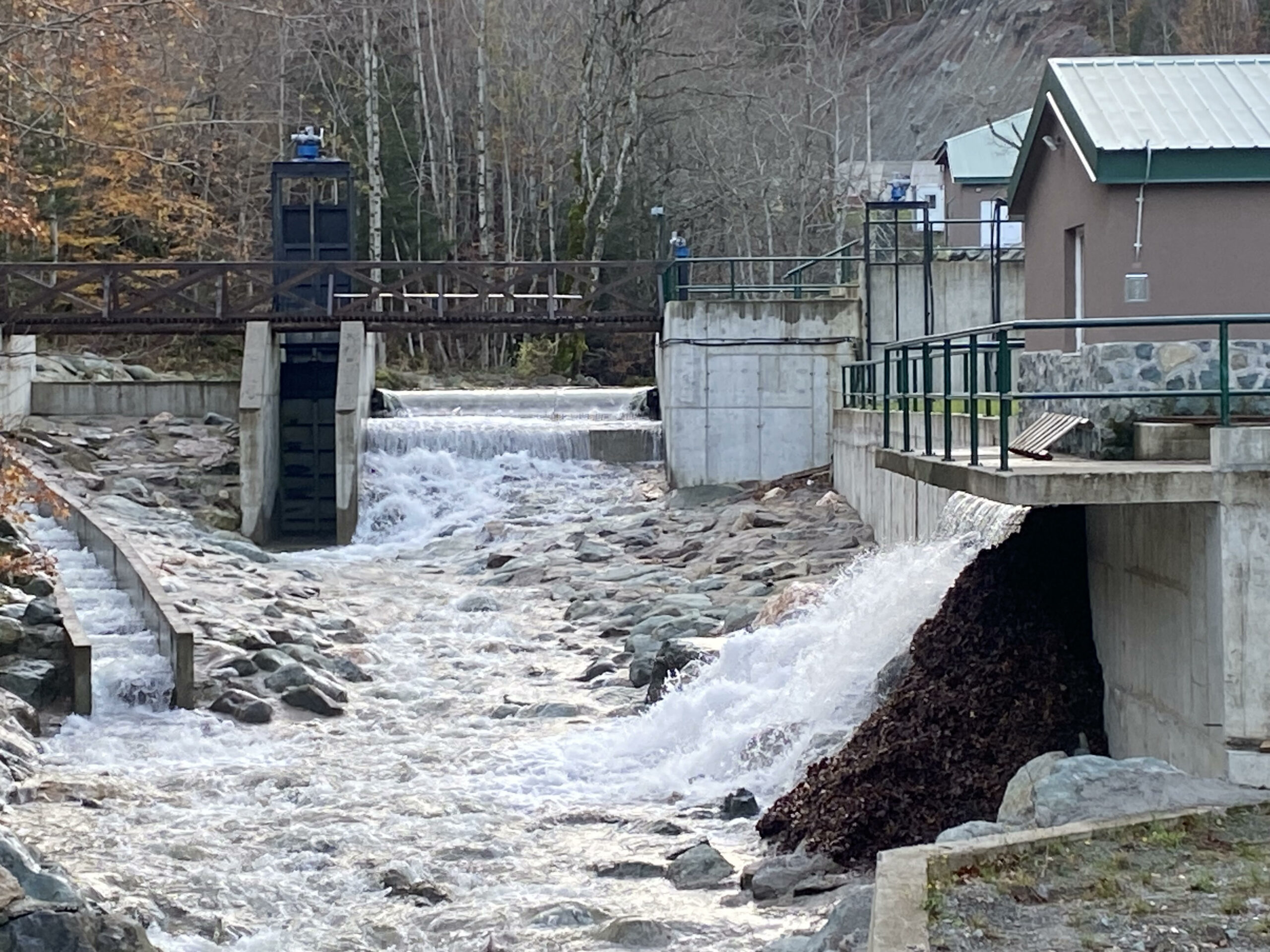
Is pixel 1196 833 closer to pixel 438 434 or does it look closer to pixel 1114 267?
pixel 1114 267

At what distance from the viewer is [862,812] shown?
32.2 feet

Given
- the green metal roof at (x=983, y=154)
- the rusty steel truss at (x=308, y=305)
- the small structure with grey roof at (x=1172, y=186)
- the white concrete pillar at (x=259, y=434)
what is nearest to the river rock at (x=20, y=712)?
the small structure with grey roof at (x=1172, y=186)

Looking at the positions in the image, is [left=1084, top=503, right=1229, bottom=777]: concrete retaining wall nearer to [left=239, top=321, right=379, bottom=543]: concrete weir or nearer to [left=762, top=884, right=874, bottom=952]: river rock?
[left=762, top=884, right=874, bottom=952]: river rock

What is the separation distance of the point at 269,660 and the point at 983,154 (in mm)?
30547

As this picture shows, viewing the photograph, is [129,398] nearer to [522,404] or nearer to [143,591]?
[522,404]

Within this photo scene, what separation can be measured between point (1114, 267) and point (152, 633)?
9.11m

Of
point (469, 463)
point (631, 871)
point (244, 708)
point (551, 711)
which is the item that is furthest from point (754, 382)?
point (631, 871)

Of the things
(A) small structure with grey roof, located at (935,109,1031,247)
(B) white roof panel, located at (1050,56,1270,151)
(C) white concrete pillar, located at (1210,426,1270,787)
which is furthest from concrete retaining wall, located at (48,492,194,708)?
(A) small structure with grey roof, located at (935,109,1031,247)

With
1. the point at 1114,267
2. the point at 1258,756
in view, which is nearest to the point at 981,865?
the point at 1258,756

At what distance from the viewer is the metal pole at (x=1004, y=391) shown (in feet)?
29.0

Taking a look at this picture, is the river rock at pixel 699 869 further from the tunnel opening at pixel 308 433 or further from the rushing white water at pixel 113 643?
the tunnel opening at pixel 308 433

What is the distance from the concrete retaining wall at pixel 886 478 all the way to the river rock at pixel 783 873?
11.8 feet

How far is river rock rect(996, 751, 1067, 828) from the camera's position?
8570 millimetres

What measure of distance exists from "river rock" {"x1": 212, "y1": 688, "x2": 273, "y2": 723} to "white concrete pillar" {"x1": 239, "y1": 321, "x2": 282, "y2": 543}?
10.4 metres
